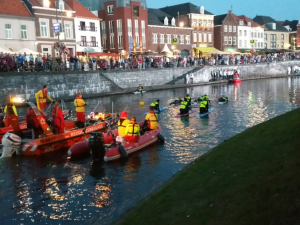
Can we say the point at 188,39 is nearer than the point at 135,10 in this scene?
No

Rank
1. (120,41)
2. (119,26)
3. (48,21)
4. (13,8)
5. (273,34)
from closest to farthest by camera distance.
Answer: (13,8) < (48,21) < (119,26) < (120,41) < (273,34)

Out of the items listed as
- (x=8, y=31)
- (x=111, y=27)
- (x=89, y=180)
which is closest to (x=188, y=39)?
(x=111, y=27)

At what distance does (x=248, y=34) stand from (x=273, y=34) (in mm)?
12353

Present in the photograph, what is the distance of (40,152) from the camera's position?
47.2 ft

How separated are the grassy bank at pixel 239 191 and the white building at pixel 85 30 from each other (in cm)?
4190

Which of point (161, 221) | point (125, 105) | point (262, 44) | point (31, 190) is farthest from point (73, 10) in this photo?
point (262, 44)

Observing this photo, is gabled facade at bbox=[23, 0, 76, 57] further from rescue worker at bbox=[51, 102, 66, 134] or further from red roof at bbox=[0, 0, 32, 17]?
rescue worker at bbox=[51, 102, 66, 134]

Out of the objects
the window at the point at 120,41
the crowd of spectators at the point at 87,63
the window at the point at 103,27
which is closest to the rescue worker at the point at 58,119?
the crowd of spectators at the point at 87,63

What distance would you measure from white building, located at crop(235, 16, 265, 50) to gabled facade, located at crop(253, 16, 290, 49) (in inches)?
120

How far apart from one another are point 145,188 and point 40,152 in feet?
20.6

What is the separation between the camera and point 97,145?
509 inches

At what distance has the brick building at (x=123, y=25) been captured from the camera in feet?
184

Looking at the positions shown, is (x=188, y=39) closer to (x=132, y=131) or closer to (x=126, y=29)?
(x=126, y=29)

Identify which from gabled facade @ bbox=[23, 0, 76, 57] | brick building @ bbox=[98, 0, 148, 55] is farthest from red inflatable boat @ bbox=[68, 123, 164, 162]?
brick building @ bbox=[98, 0, 148, 55]
